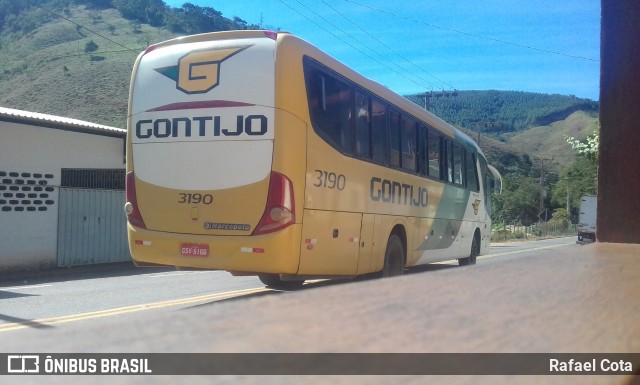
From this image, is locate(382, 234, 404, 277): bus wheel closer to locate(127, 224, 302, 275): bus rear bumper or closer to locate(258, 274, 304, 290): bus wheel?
locate(258, 274, 304, 290): bus wheel

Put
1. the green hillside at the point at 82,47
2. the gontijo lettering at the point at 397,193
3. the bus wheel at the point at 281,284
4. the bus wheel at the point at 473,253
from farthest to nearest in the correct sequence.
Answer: the green hillside at the point at 82,47, the bus wheel at the point at 473,253, the bus wheel at the point at 281,284, the gontijo lettering at the point at 397,193

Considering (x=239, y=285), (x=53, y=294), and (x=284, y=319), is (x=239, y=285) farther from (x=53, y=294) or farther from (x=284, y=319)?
(x=284, y=319)

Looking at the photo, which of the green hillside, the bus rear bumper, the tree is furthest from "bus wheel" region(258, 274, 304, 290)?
the tree

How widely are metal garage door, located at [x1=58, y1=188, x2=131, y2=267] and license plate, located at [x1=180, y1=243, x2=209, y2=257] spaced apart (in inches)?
447

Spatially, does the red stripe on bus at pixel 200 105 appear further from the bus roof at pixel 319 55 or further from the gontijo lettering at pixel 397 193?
the gontijo lettering at pixel 397 193

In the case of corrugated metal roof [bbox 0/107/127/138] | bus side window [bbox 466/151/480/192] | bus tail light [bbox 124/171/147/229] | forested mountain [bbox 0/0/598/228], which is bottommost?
bus tail light [bbox 124/171/147/229]

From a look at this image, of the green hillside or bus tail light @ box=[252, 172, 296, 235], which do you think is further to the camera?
the green hillside

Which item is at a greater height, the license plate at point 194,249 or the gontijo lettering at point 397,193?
the gontijo lettering at point 397,193

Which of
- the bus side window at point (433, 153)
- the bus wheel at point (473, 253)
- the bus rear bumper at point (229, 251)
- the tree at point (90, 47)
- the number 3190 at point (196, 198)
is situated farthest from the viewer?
the tree at point (90, 47)

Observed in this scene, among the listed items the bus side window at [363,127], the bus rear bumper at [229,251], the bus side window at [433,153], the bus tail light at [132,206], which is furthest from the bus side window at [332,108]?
the bus side window at [433,153]

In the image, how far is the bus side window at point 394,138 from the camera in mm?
9531

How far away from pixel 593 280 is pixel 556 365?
117 centimetres

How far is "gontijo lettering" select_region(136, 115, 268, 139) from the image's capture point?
6.99 m

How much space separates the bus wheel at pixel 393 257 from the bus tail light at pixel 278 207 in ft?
9.35
